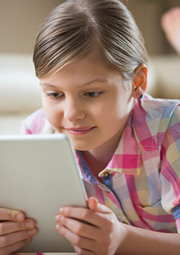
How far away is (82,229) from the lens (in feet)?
1.60

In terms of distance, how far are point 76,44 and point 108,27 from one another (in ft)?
0.33

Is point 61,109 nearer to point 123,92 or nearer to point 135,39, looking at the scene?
point 123,92

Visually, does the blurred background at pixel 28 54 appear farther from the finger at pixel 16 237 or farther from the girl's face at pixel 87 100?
the finger at pixel 16 237

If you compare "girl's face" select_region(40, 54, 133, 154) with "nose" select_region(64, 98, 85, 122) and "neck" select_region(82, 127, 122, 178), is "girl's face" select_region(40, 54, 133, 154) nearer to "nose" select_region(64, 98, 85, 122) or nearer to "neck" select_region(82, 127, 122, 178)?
"nose" select_region(64, 98, 85, 122)

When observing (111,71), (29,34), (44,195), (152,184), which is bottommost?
(152,184)

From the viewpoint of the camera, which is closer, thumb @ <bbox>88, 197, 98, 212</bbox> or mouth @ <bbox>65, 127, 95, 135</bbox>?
thumb @ <bbox>88, 197, 98, 212</bbox>

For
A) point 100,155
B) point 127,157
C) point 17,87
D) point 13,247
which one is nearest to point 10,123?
point 17,87

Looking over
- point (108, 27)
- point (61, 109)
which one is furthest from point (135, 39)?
point (61, 109)

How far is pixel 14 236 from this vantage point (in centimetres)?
55

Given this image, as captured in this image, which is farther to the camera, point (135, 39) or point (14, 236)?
point (135, 39)

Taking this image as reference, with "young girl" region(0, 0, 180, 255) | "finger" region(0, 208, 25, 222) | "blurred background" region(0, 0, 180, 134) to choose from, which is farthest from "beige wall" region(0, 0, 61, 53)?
"finger" region(0, 208, 25, 222)

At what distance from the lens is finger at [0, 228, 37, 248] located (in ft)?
1.78

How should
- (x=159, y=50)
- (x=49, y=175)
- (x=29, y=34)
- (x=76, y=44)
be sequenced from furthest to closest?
1. (x=159, y=50)
2. (x=29, y=34)
3. (x=76, y=44)
4. (x=49, y=175)

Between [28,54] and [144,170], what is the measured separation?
4.65 feet
